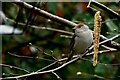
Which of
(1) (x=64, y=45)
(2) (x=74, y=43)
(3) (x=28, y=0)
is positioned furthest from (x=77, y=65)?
(2) (x=74, y=43)

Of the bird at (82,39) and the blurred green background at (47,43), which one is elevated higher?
the bird at (82,39)

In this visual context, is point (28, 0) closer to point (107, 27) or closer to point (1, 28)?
point (107, 27)

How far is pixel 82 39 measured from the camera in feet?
4.76

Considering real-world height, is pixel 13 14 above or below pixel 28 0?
below

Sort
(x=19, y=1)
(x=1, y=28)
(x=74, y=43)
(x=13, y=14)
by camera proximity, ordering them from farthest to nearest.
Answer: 1. (x=13, y=14)
2. (x=1, y=28)
3. (x=19, y=1)
4. (x=74, y=43)

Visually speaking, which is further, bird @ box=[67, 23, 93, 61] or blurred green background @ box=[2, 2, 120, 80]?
blurred green background @ box=[2, 2, 120, 80]

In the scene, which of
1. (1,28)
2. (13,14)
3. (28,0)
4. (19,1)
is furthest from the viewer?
→ (13,14)

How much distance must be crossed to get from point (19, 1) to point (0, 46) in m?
1.21

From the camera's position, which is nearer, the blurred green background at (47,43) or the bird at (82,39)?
the bird at (82,39)

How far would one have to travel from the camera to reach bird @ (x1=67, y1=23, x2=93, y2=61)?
1.42m

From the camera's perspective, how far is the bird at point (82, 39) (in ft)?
4.65

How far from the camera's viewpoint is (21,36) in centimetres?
327

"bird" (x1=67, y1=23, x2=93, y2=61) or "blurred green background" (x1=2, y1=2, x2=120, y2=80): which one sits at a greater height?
"bird" (x1=67, y1=23, x2=93, y2=61)

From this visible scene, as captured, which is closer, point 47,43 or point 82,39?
point 82,39
